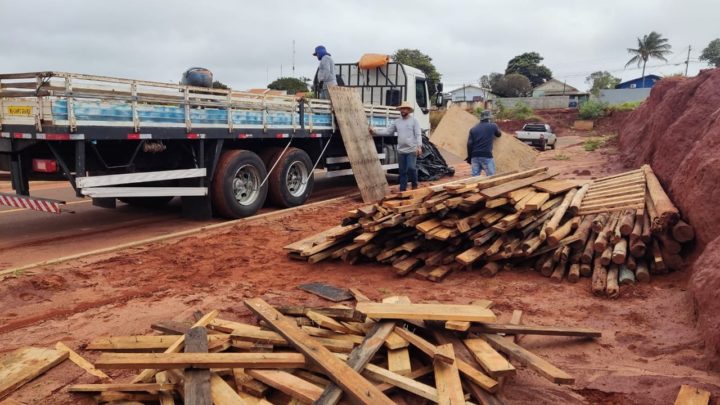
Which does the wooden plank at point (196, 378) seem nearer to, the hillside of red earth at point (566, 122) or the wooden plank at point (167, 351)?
the wooden plank at point (167, 351)

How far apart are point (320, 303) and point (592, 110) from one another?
41773 millimetres

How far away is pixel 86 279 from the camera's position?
5598 mm

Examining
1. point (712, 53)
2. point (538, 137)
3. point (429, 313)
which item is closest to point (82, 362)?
point (429, 313)

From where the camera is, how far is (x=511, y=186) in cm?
652

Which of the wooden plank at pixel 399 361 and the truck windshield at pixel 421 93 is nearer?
the wooden plank at pixel 399 361

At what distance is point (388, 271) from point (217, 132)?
384 centimetres

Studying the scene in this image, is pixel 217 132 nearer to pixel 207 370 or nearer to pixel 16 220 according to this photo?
pixel 16 220

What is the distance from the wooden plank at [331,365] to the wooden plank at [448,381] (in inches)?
14.5

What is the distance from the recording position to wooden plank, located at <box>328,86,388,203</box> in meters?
10.9

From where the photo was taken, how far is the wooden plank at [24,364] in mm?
3337

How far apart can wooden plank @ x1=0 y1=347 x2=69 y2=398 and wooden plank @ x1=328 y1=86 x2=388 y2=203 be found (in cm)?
750

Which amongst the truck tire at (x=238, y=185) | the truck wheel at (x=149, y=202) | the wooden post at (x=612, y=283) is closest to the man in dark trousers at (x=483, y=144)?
the truck tire at (x=238, y=185)

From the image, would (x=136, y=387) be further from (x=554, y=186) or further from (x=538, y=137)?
(x=538, y=137)

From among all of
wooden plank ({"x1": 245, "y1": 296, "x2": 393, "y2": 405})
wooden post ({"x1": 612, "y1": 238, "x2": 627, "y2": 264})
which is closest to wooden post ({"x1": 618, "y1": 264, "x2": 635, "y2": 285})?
wooden post ({"x1": 612, "y1": 238, "x2": 627, "y2": 264})
